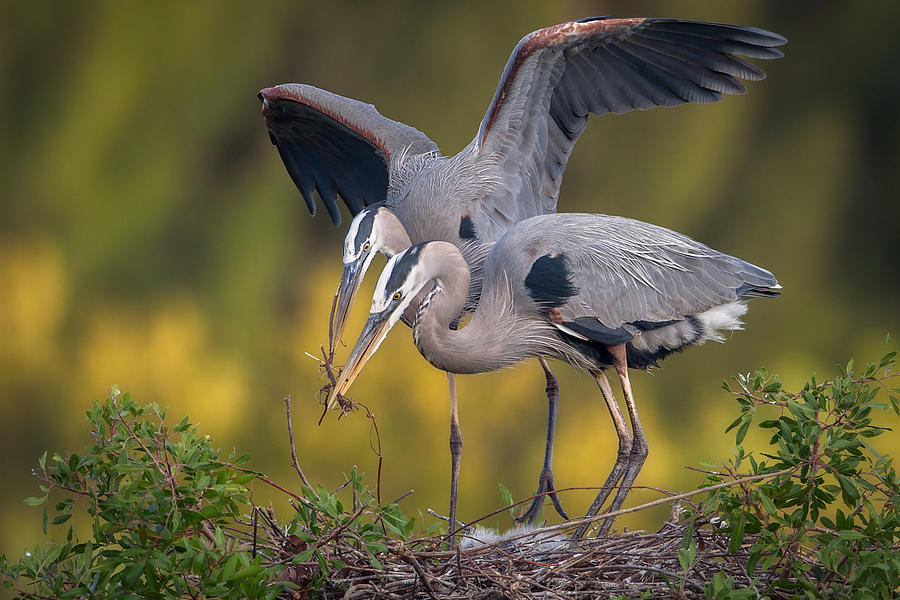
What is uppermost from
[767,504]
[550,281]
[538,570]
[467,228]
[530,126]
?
[530,126]

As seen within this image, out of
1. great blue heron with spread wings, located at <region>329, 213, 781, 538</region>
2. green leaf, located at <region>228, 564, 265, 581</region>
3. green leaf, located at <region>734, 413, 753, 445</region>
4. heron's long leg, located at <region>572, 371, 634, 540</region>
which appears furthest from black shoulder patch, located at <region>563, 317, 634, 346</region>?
green leaf, located at <region>228, 564, 265, 581</region>

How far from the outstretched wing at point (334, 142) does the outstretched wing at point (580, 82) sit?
423 mm

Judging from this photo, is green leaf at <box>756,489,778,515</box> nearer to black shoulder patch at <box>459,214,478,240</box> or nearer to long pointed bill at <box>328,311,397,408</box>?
long pointed bill at <box>328,311,397,408</box>

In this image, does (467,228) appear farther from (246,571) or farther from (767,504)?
→ (246,571)

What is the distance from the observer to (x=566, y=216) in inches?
Result: 98.7

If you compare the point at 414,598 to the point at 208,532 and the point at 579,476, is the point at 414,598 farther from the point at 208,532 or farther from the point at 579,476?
the point at 579,476

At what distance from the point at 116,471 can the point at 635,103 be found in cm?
180

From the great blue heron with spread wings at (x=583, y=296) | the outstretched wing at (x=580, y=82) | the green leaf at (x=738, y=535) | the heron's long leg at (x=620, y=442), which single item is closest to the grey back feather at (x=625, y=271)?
the great blue heron with spread wings at (x=583, y=296)

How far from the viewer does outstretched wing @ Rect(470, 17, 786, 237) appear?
8.76 ft

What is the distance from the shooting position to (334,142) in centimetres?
357

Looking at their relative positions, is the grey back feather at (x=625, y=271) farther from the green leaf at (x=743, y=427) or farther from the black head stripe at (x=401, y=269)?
the green leaf at (x=743, y=427)

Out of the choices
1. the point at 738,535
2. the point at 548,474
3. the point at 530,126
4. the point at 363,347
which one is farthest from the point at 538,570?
the point at 530,126

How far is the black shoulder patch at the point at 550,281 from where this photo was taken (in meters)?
2.37

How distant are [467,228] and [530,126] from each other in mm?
355
